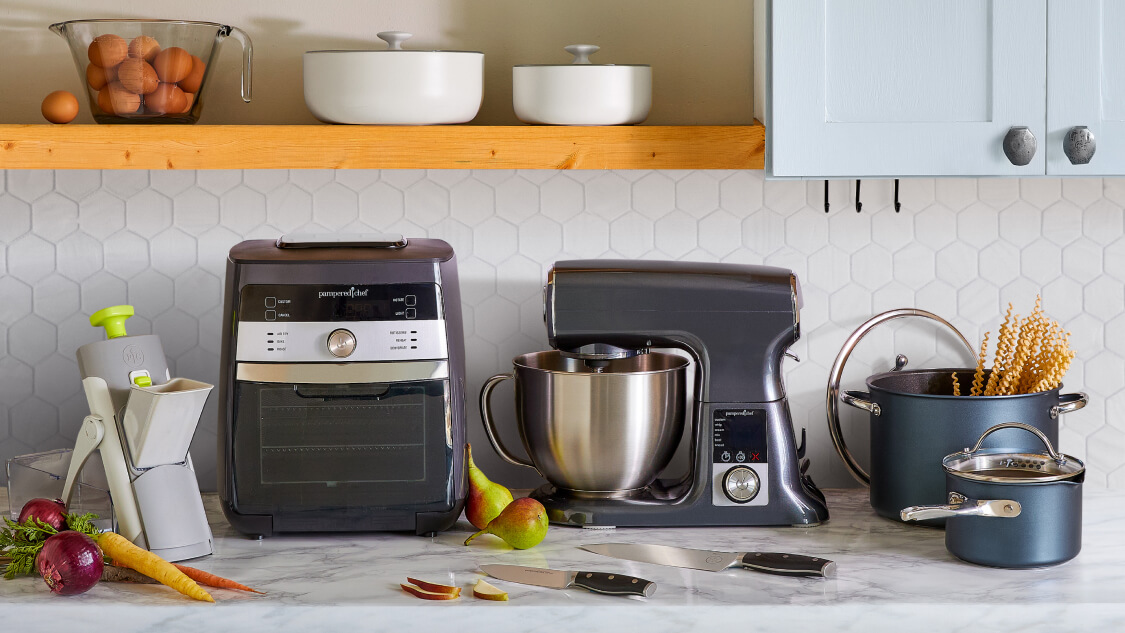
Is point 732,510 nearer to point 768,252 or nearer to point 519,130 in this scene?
point 768,252

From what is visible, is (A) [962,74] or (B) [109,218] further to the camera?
(B) [109,218]

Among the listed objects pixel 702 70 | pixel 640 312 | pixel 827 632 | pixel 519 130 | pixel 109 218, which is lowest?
pixel 827 632

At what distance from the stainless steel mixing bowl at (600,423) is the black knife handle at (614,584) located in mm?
247

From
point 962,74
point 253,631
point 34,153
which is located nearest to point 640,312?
point 962,74

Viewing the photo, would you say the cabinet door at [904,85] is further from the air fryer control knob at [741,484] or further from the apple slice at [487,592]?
the apple slice at [487,592]

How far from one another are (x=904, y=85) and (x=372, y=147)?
76 centimetres

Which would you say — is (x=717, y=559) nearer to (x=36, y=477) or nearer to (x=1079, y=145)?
(x=1079, y=145)

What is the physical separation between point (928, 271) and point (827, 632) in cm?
81

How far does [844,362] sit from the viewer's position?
72.9 inches

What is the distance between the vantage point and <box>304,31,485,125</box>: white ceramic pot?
1507 mm

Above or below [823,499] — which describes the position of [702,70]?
above

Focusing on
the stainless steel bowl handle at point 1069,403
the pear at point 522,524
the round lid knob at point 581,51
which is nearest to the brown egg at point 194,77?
the round lid knob at point 581,51

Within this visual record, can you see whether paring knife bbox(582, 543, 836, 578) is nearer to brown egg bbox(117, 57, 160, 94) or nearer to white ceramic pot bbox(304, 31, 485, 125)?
white ceramic pot bbox(304, 31, 485, 125)

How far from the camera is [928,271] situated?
73.0 inches
